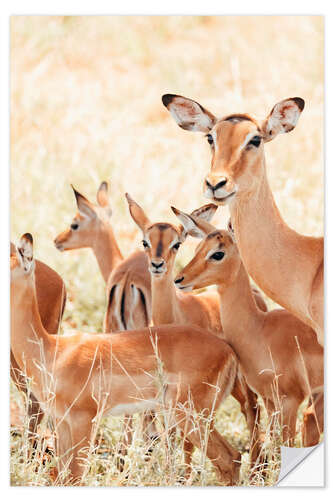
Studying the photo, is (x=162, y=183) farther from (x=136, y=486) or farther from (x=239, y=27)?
(x=136, y=486)

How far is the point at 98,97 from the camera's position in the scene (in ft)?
21.6

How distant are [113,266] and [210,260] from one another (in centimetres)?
143

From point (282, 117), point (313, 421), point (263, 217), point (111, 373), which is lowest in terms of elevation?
point (313, 421)

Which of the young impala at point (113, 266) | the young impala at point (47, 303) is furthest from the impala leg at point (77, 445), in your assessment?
the young impala at point (113, 266)

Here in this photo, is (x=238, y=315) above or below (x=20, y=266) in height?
below

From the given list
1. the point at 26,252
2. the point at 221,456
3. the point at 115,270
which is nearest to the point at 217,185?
the point at 26,252

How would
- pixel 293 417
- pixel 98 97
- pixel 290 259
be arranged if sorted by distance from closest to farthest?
pixel 290 259
pixel 293 417
pixel 98 97

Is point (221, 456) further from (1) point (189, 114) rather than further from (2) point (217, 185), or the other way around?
(1) point (189, 114)

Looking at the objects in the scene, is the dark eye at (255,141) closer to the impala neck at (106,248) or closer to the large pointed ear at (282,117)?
the large pointed ear at (282,117)

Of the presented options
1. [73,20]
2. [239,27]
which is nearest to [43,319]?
[73,20]

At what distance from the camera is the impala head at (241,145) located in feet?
11.7

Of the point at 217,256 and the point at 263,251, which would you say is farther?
the point at 217,256

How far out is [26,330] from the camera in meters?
4.03
